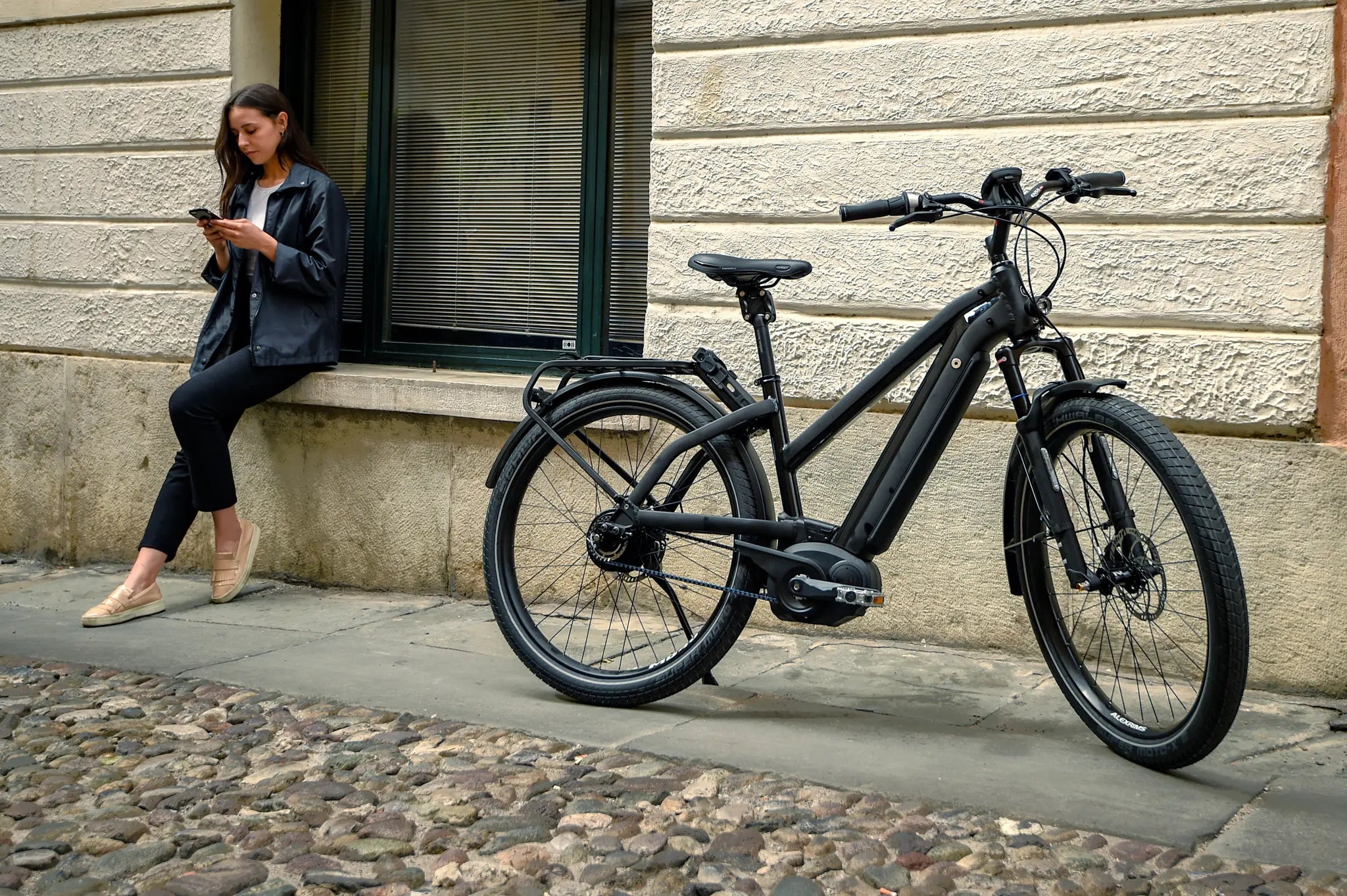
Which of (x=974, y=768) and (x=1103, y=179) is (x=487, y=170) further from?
(x=974, y=768)

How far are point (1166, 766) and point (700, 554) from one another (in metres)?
1.98

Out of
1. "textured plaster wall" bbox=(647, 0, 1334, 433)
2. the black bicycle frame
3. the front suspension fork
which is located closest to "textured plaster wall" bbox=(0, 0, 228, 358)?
"textured plaster wall" bbox=(647, 0, 1334, 433)

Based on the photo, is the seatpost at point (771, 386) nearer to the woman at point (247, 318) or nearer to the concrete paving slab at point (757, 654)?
the concrete paving slab at point (757, 654)

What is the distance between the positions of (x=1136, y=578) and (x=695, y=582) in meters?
1.20

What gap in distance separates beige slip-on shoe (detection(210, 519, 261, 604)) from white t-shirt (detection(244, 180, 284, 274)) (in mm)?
1059

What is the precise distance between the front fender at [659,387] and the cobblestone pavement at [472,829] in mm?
811

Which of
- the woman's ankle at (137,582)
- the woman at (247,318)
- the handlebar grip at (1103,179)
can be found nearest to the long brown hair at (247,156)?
the woman at (247,318)

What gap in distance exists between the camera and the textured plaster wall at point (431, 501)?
14.2 feet

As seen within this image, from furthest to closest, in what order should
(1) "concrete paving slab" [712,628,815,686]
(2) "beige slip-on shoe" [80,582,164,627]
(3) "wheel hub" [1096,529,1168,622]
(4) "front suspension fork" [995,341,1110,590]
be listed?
(2) "beige slip-on shoe" [80,582,164,627], (1) "concrete paving slab" [712,628,815,686], (4) "front suspension fork" [995,341,1110,590], (3) "wheel hub" [1096,529,1168,622]

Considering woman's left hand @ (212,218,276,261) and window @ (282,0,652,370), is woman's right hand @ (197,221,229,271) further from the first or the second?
window @ (282,0,652,370)

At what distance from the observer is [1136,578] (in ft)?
11.1

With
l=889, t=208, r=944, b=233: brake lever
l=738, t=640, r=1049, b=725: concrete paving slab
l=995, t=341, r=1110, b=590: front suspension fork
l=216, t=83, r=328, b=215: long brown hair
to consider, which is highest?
l=216, t=83, r=328, b=215: long brown hair

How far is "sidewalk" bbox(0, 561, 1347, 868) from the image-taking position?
10.6 feet

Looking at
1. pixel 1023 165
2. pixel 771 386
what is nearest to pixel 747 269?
pixel 771 386
